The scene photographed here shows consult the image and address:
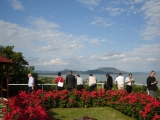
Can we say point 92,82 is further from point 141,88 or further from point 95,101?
point 141,88

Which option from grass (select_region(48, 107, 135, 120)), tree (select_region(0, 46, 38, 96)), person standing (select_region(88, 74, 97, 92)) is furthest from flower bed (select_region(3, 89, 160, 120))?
tree (select_region(0, 46, 38, 96))

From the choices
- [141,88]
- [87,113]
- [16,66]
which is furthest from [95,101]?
[16,66]

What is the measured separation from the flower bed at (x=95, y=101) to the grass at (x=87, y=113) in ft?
1.06

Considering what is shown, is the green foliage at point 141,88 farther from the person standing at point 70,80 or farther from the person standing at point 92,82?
the person standing at point 70,80

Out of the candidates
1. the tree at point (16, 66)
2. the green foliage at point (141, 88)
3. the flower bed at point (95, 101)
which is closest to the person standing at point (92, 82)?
the flower bed at point (95, 101)

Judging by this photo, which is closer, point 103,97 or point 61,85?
point 103,97

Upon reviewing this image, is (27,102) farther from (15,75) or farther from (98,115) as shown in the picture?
(15,75)

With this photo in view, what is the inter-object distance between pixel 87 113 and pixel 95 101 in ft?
5.26

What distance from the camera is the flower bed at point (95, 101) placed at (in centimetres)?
763

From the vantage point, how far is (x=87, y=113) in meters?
9.52

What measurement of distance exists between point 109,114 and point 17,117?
4.89m

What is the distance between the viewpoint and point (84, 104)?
10883 mm

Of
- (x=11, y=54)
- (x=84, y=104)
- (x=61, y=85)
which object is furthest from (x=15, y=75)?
(x=84, y=104)

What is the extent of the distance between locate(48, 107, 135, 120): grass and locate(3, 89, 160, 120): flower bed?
32 cm
